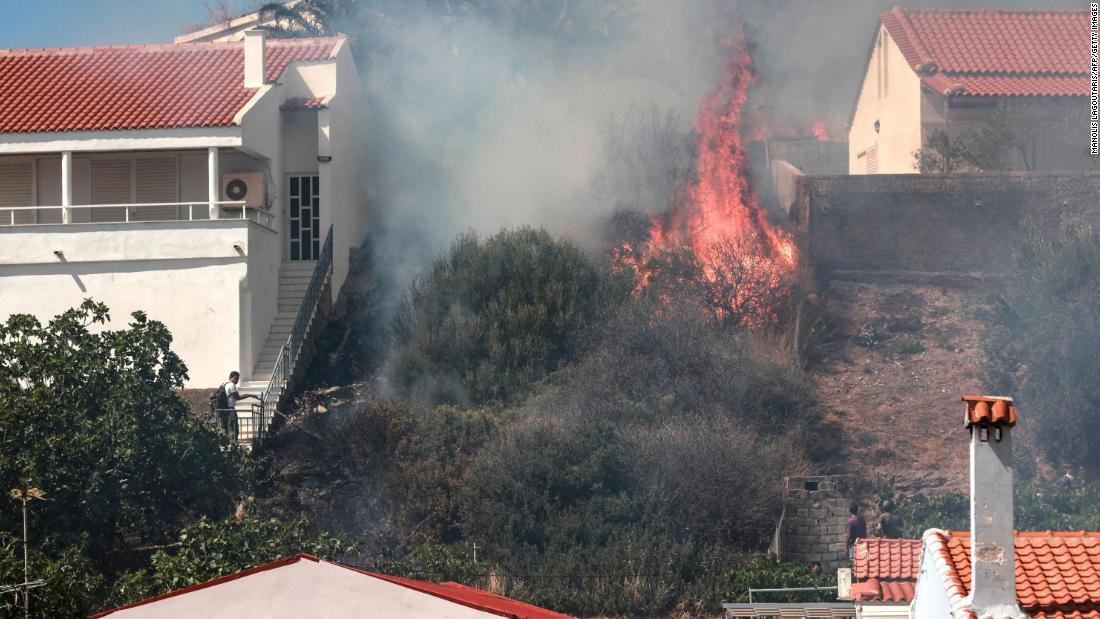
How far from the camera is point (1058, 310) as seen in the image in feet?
131

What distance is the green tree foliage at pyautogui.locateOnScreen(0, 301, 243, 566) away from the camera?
29.6 metres

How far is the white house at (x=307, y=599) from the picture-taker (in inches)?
574

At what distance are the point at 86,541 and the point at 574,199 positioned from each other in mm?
20300

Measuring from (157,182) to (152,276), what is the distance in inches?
135

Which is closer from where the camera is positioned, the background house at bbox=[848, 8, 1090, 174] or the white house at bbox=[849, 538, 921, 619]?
the white house at bbox=[849, 538, 921, 619]

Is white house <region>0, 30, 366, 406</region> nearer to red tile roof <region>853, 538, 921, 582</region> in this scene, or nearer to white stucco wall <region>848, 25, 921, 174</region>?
red tile roof <region>853, 538, 921, 582</region>

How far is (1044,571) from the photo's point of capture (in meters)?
18.1

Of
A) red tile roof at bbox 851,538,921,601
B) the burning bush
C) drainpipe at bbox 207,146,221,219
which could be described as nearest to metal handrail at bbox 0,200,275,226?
drainpipe at bbox 207,146,221,219

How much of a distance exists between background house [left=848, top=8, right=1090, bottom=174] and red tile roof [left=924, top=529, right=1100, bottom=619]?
30050mm

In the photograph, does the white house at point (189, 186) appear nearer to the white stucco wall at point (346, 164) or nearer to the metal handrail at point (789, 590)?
the white stucco wall at point (346, 164)

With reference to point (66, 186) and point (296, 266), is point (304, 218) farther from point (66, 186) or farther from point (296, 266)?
point (66, 186)

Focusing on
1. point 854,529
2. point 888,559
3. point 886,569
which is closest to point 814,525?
point 854,529

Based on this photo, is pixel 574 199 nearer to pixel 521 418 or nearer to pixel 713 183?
pixel 713 183


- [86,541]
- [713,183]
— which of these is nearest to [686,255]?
[713,183]
